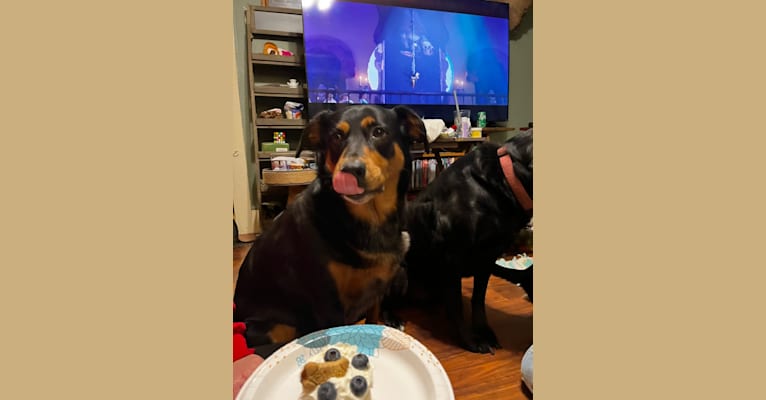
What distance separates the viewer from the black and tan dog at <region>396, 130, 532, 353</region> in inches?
35.0

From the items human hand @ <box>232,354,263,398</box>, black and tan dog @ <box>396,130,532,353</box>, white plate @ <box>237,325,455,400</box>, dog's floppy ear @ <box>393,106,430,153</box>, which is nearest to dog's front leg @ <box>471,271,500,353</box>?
black and tan dog @ <box>396,130,532,353</box>

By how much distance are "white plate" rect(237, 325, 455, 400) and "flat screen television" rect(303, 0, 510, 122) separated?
0.53 m

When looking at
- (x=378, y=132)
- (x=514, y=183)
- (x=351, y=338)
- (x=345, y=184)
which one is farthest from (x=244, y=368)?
(x=514, y=183)

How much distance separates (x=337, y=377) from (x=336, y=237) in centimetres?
27

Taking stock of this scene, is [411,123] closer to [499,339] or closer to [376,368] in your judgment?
[376,368]

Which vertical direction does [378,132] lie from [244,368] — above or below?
above

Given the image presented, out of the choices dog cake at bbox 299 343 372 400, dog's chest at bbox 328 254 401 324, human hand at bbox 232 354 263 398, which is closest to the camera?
dog cake at bbox 299 343 372 400

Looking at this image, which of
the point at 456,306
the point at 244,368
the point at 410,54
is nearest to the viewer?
the point at 244,368

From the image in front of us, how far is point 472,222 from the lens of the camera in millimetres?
926

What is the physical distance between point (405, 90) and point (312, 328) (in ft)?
2.07

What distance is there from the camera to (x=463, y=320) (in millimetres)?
969

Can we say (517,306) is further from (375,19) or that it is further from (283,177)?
(375,19)

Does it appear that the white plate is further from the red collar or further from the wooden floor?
the red collar

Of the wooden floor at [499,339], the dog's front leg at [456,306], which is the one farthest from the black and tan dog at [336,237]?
the dog's front leg at [456,306]
